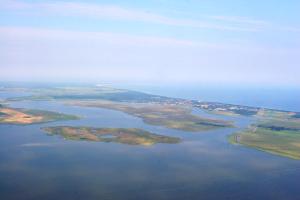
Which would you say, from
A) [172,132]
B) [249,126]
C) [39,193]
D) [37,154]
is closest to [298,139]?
[249,126]

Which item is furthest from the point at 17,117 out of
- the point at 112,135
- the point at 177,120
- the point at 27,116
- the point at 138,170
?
the point at 138,170

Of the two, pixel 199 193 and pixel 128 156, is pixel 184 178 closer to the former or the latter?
pixel 199 193

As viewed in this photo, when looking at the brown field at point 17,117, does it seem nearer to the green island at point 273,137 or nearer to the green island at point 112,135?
the green island at point 112,135

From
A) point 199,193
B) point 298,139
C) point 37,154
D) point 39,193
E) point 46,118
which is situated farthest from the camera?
point 46,118

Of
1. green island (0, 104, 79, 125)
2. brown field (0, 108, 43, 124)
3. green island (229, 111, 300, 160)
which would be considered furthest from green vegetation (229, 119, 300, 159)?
brown field (0, 108, 43, 124)

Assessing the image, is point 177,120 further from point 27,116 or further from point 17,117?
point 17,117

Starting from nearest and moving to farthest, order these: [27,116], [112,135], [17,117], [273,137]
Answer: [112,135], [273,137], [17,117], [27,116]

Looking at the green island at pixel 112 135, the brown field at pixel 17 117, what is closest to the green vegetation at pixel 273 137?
the green island at pixel 112 135
